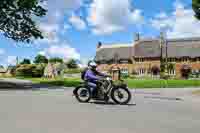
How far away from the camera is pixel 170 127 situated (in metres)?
9.37

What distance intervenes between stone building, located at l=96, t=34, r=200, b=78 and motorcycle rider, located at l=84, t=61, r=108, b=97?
74.0 meters

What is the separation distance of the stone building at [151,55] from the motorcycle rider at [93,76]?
243ft

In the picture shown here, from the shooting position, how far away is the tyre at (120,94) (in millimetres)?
15175

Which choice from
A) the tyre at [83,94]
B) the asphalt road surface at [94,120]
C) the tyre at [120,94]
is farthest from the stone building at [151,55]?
the asphalt road surface at [94,120]

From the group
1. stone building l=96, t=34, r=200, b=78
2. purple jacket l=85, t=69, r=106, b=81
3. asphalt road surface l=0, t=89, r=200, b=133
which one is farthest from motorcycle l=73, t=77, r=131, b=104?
stone building l=96, t=34, r=200, b=78

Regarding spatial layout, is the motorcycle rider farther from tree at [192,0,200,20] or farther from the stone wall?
the stone wall

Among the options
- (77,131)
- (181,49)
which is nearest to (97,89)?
(77,131)

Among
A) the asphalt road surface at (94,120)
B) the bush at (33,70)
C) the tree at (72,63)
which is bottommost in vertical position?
the asphalt road surface at (94,120)

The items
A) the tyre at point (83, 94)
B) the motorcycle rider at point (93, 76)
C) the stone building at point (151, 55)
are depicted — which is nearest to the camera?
the motorcycle rider at point (93, 76)

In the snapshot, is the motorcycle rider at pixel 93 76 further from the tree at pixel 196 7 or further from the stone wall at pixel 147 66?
the stone wall at pixel 147 66

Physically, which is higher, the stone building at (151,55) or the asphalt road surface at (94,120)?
the stone building at (151,55)

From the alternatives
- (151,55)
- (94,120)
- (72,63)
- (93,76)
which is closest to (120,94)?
(93,76)

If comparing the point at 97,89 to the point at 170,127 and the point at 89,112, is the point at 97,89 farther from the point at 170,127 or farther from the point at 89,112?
the point at 170,127

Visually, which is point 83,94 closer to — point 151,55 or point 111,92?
point 111,92
